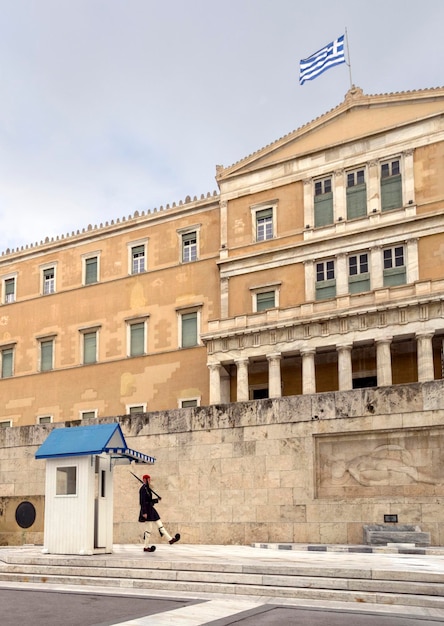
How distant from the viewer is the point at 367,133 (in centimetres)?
3650

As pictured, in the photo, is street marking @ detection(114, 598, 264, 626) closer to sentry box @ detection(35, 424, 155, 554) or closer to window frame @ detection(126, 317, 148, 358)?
sentry box @ detection(35, 424, 155, 554)

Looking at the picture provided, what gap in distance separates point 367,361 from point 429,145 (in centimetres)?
1077

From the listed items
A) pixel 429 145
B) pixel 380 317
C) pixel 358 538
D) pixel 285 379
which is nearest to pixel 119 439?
pixel 358 538

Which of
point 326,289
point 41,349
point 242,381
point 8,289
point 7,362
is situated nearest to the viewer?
point 242,381

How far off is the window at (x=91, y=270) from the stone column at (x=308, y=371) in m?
17.2

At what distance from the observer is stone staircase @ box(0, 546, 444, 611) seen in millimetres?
10656

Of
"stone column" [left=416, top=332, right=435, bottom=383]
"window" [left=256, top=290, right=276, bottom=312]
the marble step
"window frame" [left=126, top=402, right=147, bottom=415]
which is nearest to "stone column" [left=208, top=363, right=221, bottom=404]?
"window" [left=256, top=290, right=276, bottom=312]

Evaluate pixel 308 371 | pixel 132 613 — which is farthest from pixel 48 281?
pixel 132 613

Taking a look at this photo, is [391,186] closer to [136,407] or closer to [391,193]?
[391,193]

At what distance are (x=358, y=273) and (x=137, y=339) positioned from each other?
14089 mm

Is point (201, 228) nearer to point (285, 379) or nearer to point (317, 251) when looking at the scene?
point (317, 251)

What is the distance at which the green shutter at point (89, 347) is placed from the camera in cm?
4471

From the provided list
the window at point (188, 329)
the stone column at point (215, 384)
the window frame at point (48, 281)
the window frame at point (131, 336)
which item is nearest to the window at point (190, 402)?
the stone column at point (215, 384)

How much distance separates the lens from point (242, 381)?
35.2 metres
